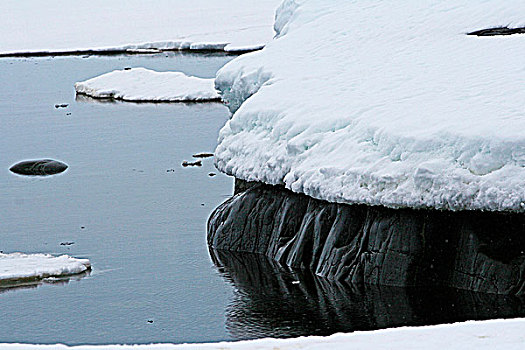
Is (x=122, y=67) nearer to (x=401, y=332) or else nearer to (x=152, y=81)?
(x=152, y=81)

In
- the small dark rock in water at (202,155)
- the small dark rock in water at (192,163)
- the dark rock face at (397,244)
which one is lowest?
the small dark rock in water at (202,155)

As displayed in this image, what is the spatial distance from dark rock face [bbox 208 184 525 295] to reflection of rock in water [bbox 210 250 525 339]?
4.0 inches

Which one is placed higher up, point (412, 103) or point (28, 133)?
point (412, 103)

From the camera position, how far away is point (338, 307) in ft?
26.8

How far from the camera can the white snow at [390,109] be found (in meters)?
7.55

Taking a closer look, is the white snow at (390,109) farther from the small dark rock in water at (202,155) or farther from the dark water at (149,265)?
the small dark rock in water at (202,155)

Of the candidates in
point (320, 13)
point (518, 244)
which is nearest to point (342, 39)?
point (320, 13)

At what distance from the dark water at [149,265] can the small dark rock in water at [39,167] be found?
0.62 ft

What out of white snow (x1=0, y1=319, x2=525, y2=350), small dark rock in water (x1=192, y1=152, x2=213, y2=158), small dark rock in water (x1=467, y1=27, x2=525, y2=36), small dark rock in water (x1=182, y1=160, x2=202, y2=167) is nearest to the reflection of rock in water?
white snow (x1=0, y1=319, x2=525, y2=350)

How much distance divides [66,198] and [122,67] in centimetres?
1559

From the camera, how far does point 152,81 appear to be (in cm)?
2441

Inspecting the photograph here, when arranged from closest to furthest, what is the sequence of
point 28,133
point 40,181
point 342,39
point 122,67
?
point 342,39 → point 40,181 → point 28,133 → point 122,67

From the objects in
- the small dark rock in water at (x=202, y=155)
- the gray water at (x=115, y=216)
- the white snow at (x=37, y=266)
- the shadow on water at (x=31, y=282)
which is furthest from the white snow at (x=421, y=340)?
the small dark rock in water at (x=202, y=155)

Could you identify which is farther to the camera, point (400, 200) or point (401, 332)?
point (400, 200)
